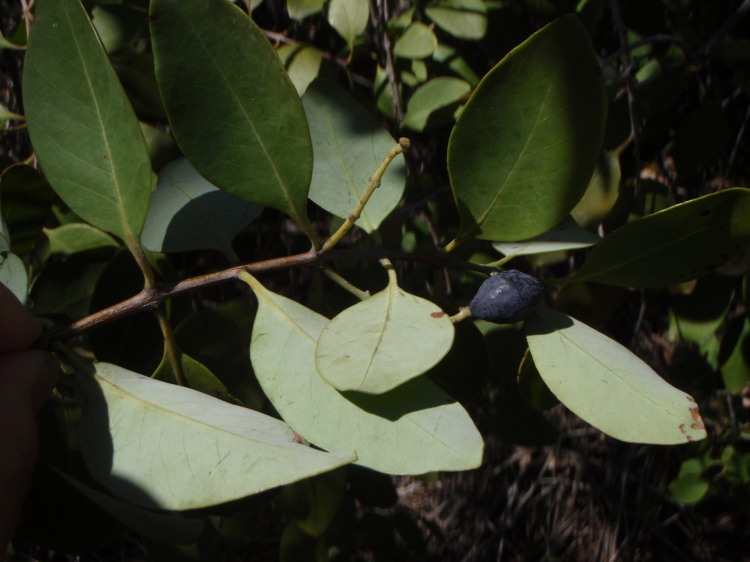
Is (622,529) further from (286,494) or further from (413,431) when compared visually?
(413,431)

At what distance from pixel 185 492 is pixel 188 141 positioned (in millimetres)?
335

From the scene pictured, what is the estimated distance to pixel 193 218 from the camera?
0.88m

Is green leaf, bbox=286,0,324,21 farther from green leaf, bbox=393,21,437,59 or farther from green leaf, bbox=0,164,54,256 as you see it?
green leaf, bbox=0,164,54,256

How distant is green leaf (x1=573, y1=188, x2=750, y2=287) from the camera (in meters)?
0.66

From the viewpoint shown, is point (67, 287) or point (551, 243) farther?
point (67, 287)

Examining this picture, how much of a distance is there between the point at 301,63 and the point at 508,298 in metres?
0.71

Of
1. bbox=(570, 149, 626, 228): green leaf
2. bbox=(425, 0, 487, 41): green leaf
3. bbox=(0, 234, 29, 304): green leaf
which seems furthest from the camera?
bbox=(425, 0, 487, 41): green leaf

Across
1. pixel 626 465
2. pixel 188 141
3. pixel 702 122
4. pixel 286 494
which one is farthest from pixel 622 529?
pixel 188 141

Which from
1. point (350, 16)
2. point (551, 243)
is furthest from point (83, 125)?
point (350, 16)

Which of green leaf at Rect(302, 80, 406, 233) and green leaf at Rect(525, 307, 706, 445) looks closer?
green leaf at Rect(525, 307, 706, 445)

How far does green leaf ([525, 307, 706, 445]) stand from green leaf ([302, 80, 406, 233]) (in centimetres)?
24

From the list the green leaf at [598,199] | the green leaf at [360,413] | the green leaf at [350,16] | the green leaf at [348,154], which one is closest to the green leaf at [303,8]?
the green leaf at [350,16]

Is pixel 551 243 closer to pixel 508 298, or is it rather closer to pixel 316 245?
pixel 508 298

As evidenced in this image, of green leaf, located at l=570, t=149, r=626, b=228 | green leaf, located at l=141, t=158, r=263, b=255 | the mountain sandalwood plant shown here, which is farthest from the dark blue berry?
green leaf, located at l=570, t=149, r=626, b=228
